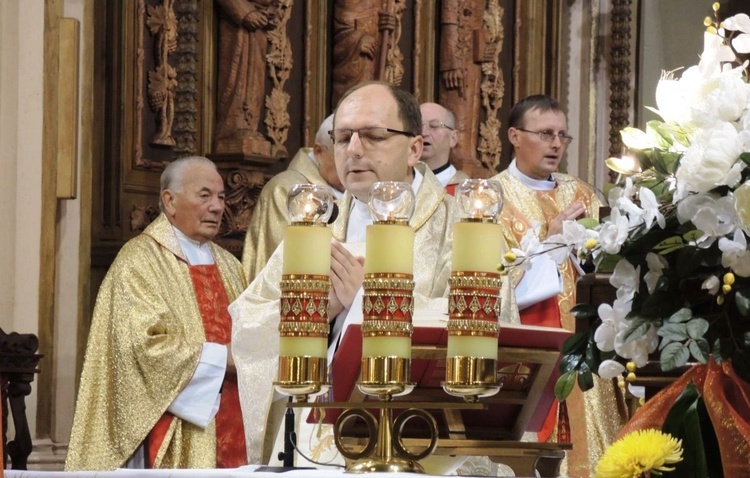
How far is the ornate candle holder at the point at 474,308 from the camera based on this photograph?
105 inches

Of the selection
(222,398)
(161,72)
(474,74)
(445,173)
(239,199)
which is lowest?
(222,398)

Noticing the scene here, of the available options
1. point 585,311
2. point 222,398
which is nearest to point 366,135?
point 585,311

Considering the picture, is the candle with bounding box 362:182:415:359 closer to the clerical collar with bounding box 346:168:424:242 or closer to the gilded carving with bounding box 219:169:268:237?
the clerical collar with bounding box 346:168:424:242

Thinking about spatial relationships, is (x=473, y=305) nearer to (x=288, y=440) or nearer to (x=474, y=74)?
(x=288, y=440)

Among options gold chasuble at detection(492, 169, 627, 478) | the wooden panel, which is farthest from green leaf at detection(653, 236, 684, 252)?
the wooden panel

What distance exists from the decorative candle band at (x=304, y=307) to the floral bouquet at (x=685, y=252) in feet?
1.23

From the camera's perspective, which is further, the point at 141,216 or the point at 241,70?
the point at 241,70

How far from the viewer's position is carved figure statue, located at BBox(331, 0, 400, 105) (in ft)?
27.3

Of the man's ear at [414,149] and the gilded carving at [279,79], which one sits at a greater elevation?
the gilded carving at [279,79]

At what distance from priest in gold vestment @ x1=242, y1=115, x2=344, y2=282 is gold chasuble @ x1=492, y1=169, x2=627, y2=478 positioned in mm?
818

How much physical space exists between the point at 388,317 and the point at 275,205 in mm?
4442

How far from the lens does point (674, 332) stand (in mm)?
2371

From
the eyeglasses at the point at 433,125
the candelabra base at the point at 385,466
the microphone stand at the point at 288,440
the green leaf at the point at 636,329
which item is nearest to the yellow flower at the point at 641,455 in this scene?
the green leaf at the point at 636,329

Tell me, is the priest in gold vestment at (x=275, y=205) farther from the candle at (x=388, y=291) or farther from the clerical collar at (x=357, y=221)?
the candle at (x=388, y=291)
